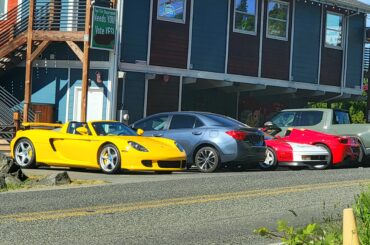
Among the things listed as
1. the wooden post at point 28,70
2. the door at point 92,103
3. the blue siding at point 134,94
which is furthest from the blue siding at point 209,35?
the wooden post at point 28,70

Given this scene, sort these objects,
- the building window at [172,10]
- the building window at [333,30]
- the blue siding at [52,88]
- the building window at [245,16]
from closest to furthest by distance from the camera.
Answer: the blue siding at [52,88]
the building window at [172,10]
the building window at [245,16]
the building window at [333,30]

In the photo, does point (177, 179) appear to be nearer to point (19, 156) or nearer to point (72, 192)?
point (72, 192)

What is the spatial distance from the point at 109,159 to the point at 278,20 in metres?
13.9

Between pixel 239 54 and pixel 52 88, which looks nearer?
pixel 52 88

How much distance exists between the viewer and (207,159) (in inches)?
565

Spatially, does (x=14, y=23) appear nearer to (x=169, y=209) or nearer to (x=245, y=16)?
(x=245, y=16)

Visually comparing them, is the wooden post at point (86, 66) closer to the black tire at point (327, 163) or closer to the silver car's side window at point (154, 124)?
the silver car's side window at point (154, 124)

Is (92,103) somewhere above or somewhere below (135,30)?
below

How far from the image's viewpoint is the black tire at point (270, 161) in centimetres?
1538

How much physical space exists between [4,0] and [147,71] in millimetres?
7255

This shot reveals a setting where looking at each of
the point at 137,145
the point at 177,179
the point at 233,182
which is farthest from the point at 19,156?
the point at 233,182

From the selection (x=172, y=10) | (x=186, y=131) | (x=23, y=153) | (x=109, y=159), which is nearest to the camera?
(x=109, y=159)

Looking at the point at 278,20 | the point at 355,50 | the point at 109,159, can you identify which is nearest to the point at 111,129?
the point at 109,159

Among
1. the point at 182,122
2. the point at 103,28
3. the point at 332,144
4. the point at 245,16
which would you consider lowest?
the point at 332,144
